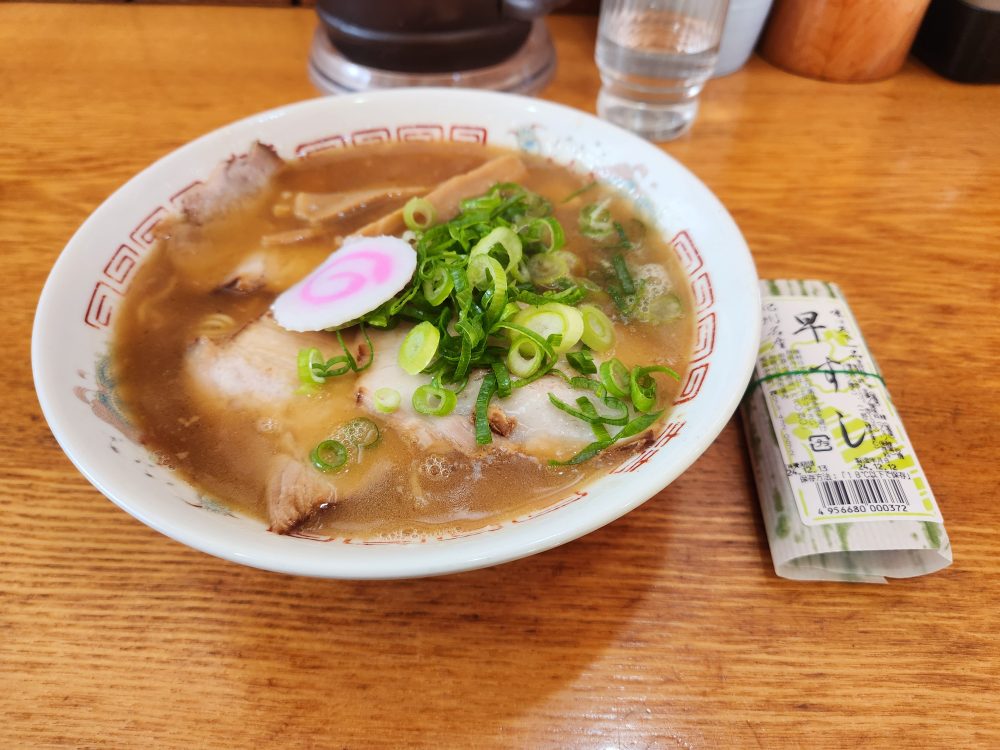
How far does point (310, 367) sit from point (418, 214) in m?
0.46

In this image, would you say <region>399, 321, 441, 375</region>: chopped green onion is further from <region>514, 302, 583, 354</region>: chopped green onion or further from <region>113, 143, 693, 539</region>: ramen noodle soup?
<region>514, 302, 583, 354</region>: chopped green onion

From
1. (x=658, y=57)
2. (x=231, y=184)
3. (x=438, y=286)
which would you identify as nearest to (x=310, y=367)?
(x=438, y=286)

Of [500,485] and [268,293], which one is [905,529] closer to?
[500,485]

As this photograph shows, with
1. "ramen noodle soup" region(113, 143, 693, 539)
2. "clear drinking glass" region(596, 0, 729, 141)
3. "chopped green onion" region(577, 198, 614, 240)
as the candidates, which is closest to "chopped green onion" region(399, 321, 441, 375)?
"ramen noodle soup" region(113, 143, 693, 539)

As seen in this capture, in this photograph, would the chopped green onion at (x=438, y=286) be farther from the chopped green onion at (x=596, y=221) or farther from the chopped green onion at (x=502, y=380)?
the chopped green onion at (x=596, y=221)

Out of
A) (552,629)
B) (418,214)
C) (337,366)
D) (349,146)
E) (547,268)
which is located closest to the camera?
(552,629)

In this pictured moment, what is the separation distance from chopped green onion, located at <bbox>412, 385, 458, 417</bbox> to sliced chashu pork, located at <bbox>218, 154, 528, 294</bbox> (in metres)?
0.46

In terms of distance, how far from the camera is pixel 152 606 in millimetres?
998

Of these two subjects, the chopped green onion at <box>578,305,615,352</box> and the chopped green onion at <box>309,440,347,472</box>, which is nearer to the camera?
the chopped green onion at <box>309,440,347,472</box>

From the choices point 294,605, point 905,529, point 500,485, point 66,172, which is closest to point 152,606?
point 294,605

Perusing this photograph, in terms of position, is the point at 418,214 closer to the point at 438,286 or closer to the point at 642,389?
the point at 438,286

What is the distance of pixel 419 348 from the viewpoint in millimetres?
1112

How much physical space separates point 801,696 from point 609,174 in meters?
1.10

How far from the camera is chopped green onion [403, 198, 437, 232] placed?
1.41 m
